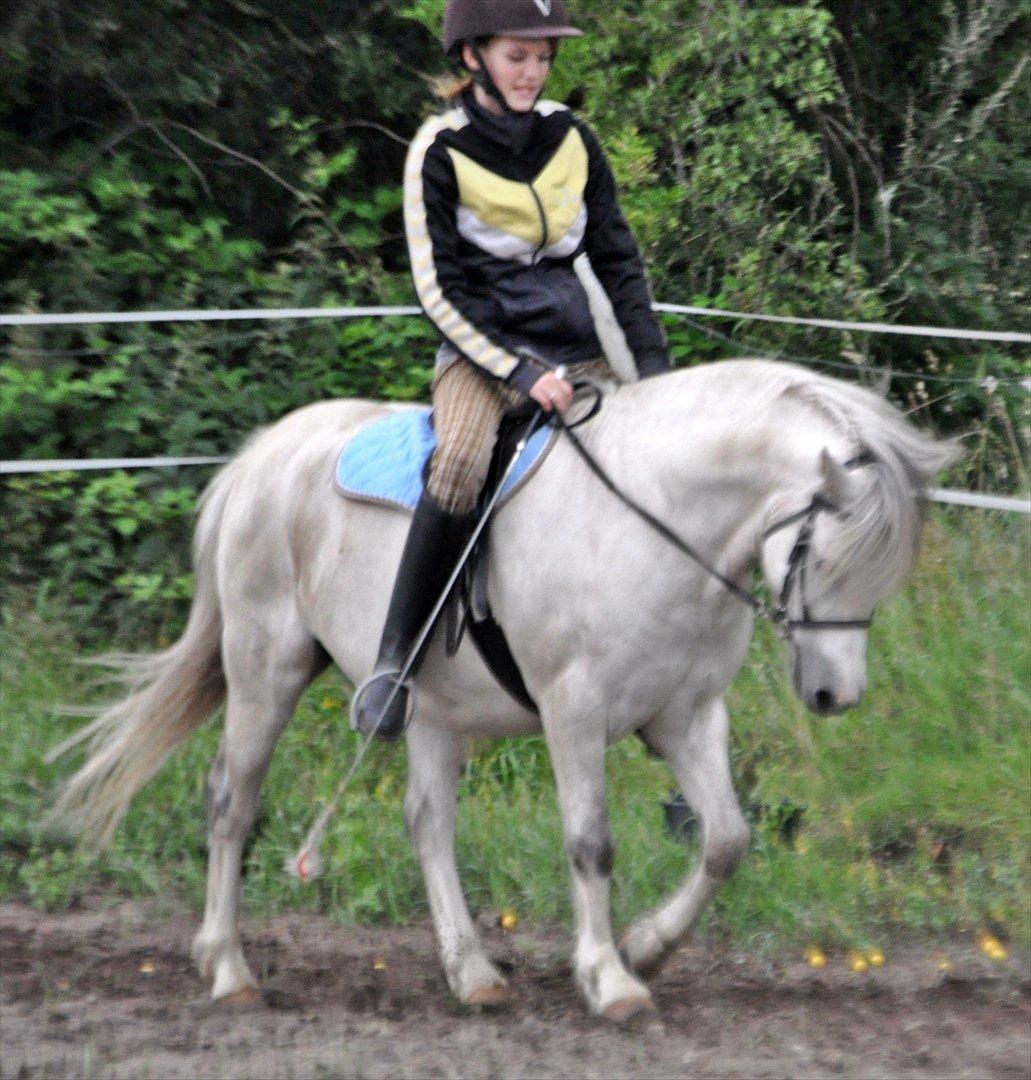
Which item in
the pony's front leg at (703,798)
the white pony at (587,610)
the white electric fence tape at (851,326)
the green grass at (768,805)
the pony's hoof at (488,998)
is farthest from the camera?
the white electric fence tape at (851,326)

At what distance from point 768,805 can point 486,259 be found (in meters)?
2.17

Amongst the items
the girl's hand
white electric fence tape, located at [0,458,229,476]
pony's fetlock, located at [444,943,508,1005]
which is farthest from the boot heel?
white electric fence tape, located at [0,458,229,476]

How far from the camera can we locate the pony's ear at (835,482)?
4.05m

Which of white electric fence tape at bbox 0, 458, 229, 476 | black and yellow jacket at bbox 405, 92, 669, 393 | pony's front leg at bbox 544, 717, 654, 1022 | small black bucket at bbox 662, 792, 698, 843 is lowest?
white electric fence tape at bbox 0, 458, 229, 476

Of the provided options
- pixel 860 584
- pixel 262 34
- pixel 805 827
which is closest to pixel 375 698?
pixel 860 584

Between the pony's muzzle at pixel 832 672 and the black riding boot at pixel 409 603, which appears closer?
the pony's muzzle at pixel 832 672

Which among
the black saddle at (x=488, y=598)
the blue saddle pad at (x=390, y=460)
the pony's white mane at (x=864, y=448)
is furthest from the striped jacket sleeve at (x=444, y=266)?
the pony's white mane at (x=864, y=448)

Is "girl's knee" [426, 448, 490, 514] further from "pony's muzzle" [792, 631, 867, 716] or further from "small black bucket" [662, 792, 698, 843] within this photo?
"small black bucket" [662, 792, 698, 843]

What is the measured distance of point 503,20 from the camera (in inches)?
177

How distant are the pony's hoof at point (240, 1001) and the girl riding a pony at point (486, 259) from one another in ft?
2.75

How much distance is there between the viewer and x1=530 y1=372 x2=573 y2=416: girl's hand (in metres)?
4.50

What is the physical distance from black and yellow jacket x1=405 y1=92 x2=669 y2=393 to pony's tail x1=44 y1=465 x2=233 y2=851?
4.24 ft

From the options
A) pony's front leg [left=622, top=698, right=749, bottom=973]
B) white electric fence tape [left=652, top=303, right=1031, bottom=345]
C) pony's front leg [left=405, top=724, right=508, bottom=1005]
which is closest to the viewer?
Answer: pony's front leg [left=622, top=698, right=749, bottom=973]

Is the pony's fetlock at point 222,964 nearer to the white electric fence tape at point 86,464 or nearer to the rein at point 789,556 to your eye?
the rein at point 789,556
